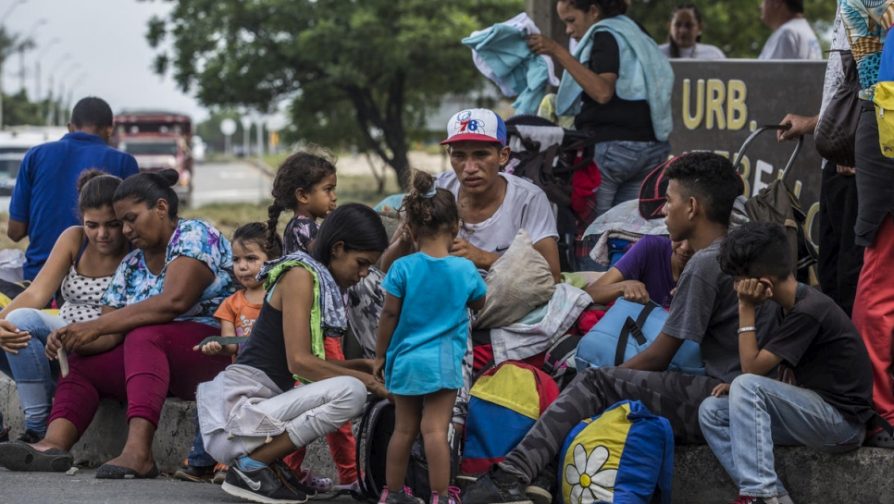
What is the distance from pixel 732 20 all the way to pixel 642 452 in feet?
64.1

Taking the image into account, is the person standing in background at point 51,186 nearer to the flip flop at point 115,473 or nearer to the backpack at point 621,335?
the flip flop at point 115,473

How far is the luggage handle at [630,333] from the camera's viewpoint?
5996mm

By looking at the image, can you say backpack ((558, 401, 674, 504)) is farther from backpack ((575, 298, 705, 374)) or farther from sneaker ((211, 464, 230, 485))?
sneaker ((211, 464, 230, 485))

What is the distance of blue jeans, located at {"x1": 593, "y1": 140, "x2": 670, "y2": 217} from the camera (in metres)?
7.88

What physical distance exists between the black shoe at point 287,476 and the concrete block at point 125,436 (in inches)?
22.2

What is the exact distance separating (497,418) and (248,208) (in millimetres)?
29102

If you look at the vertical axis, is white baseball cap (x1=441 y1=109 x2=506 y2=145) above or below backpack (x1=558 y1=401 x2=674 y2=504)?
above

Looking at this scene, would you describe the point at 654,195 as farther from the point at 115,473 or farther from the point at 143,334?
the point at 115,473

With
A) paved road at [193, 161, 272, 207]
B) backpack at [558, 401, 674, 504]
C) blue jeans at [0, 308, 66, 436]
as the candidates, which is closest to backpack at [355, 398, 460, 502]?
backpack at [558, 401, 674, 504]

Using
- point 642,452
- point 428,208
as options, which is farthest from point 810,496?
point 428,208

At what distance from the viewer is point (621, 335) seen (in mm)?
6051

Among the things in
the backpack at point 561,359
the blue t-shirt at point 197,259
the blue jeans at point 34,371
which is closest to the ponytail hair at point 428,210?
the backpack at point 561,359

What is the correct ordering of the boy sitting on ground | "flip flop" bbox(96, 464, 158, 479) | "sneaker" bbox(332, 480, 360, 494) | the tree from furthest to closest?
the tree
"flip flop" bbox(96, 464, 158, 479)
"sneaker" bbox(332, 480, 360, 494)
the boy sitting on ground

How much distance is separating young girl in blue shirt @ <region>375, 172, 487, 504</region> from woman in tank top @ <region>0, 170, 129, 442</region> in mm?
2097
